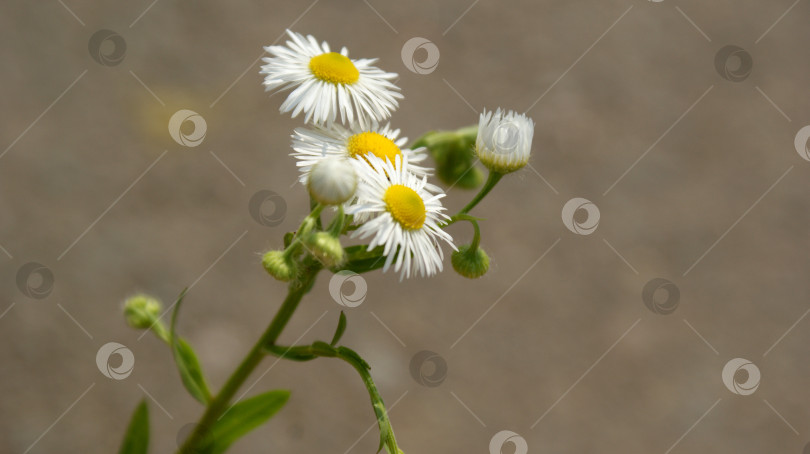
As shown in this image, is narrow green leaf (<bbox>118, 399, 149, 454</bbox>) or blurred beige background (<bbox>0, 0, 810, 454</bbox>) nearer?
narrow green leaf (<bbox>118, 399, 149, 454</bbox>)

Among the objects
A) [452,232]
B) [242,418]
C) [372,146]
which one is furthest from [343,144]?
[452,232]

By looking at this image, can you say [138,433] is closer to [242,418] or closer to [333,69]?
[242,418]

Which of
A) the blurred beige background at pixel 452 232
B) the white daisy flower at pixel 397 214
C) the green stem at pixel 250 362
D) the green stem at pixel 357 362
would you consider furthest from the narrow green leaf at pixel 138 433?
the blurred beige background at pixel 452 232

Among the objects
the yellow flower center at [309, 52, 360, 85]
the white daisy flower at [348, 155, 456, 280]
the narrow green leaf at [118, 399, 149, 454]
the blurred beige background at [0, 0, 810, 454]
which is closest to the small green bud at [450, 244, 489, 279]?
the white daisy flower at [348, 155, 456, 280]

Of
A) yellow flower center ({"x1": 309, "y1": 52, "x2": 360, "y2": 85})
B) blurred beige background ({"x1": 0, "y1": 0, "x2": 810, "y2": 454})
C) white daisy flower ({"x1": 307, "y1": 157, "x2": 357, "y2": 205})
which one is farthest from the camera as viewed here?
blurred beige background ({"x1": 0, "y1": 0, "x2": 810, "y2": 454})

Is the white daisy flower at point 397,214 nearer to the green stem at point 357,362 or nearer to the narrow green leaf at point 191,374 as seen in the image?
the green stem at point 357,362

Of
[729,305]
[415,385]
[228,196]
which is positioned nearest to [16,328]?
[228,196]

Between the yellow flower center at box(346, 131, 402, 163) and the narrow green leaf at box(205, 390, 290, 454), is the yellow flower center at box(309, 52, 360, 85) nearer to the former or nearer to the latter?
the yellow flower center at box(346, 131, 402, 163)
